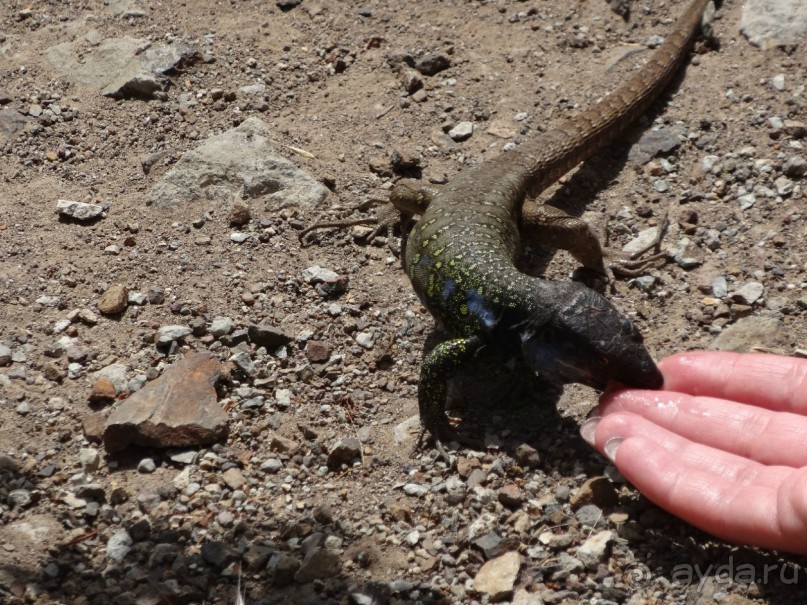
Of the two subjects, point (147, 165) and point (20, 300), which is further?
point (147, 165)

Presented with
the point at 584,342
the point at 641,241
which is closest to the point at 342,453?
the point at 584,342

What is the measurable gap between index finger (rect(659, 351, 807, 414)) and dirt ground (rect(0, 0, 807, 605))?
61 centimetres

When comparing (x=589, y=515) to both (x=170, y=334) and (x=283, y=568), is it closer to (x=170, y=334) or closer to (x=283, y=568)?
(x=283, y=568)

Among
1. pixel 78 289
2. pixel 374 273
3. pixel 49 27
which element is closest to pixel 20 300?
pixel 78 289

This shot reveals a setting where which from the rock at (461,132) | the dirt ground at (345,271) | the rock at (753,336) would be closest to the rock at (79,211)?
the dirt ground at (345,271)

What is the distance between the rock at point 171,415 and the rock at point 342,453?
1.90 feet

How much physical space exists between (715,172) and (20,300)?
180 inches

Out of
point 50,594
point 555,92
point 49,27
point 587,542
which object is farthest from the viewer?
point 49,27

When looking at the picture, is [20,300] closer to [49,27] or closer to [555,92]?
[49,27]

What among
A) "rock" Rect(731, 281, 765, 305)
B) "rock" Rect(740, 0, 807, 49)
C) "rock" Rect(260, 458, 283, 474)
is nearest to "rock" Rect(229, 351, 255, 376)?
"rock" Rect(260, 458, 283, 474)

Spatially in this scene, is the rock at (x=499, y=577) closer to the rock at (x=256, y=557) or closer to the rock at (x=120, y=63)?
the rock at (x=256, y=557)

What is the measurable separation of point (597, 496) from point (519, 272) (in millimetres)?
1310

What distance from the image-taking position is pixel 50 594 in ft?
12.8

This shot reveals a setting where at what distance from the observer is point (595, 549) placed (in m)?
4.11
